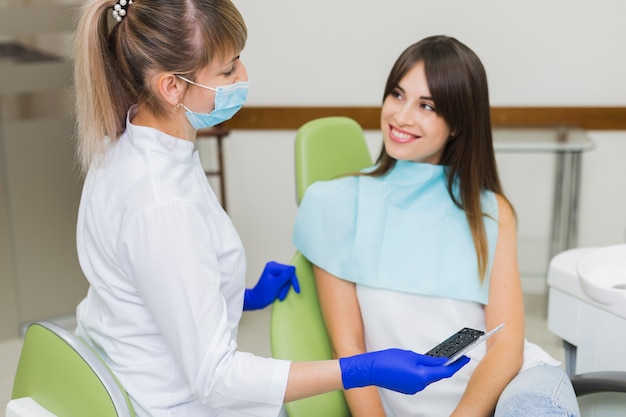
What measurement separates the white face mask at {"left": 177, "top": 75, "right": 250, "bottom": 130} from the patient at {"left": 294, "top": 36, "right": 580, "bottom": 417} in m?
0.49

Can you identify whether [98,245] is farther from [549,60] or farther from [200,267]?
[549,60]

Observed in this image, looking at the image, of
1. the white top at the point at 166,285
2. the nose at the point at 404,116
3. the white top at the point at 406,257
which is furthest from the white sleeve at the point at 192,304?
the nose at the point at 404,116

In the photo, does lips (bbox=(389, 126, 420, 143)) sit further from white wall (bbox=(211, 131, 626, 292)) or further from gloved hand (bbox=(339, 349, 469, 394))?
white wall (bbox=(211, 131, 626, 292))

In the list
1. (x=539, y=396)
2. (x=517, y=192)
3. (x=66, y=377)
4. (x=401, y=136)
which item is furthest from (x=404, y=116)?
(x=517, y=192)

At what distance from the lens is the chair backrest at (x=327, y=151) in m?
1.97

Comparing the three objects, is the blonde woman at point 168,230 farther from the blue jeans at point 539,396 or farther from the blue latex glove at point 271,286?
the blue latex glove at point 271,286

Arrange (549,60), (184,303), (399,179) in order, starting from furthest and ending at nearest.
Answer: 1. (549,60)
2. (399,179)
3. (184,303)

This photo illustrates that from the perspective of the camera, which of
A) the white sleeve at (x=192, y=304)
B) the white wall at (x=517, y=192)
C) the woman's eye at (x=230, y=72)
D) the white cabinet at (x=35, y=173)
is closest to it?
the white sleeve at (x=192, y=304)

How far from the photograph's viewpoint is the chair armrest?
1.66 metres

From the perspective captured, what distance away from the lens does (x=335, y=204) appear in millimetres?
1905

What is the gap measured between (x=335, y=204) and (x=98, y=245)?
67cm

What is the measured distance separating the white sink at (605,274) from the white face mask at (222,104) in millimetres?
819

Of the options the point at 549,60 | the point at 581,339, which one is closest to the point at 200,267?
the point at 581,339

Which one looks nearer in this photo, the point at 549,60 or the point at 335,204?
the point at 335,204
